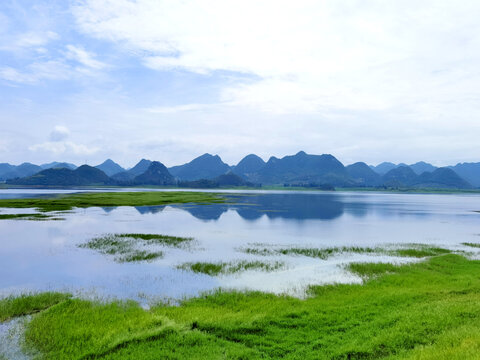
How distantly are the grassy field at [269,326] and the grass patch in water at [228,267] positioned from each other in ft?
23.1

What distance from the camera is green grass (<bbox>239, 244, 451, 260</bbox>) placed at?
39.1 metres

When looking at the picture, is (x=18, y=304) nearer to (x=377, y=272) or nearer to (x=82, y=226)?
(x=377, y=272)

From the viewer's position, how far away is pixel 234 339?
52.2ft

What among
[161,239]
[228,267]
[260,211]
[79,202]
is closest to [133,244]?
[161,239]

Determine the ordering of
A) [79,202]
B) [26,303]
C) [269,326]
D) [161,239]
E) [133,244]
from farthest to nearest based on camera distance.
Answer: [79,202] < [161,239] < [133,244] < [26,303] < [269,326]

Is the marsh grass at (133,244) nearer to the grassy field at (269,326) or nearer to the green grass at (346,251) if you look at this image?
the green grass at (346,251)

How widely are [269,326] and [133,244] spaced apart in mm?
30053

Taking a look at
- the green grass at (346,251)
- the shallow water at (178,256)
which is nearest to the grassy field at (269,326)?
the shallow water at (178,256)

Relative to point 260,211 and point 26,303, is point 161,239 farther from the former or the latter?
point 260,211

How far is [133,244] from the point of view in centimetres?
4294

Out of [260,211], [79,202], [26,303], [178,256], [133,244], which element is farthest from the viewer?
[79,202]

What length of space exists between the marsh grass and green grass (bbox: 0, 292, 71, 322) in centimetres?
1107

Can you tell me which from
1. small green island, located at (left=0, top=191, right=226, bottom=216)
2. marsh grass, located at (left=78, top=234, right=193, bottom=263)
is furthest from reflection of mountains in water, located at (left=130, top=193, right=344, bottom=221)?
marsh grass, located at (left=78, top=234, right=193, bottom=263)

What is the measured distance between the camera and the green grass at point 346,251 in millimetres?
39125
